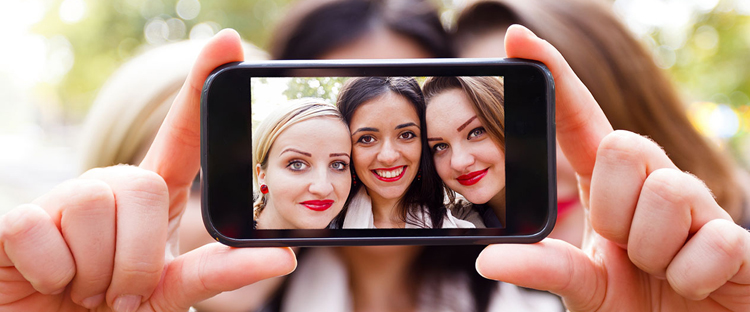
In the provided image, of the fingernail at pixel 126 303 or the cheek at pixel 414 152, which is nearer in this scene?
the fingernail at pixel 126 303

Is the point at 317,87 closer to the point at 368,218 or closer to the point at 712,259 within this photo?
the point at 368,218

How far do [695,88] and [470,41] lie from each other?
708 centimetres

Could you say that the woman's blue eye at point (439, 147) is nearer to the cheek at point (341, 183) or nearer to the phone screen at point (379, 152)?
the phone screen at point (379, 152)

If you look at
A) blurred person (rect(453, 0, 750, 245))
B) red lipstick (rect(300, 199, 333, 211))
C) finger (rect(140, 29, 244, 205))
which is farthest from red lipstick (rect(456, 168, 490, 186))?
blurred person (rect(453, 0, 750, 245))

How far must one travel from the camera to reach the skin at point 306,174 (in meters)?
1.01

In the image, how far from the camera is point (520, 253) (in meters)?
0.93

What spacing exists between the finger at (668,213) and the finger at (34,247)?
1.11 m

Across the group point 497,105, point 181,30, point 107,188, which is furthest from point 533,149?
point 181,30

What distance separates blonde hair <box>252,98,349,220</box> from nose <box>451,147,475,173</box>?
26 centimetres

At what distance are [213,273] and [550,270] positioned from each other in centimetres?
71

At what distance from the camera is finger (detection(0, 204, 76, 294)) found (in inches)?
31.0

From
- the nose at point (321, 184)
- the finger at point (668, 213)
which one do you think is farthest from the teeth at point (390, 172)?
the finger at point (668, 213)

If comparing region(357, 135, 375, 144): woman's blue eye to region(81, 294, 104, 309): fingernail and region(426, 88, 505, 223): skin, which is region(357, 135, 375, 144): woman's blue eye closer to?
region(426, 88, 505, 223): skin

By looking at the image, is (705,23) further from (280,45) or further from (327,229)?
(327,229)
